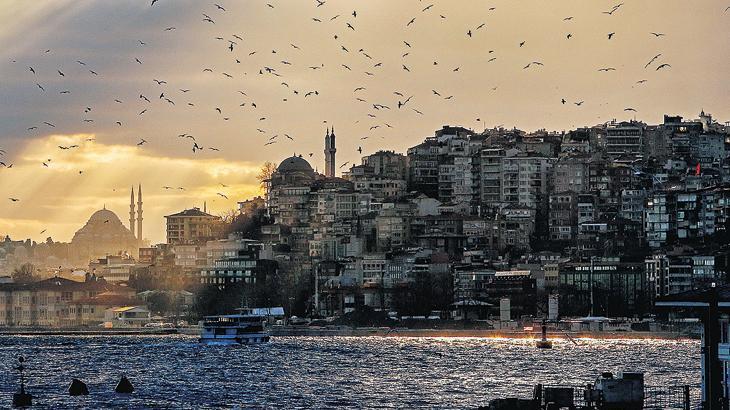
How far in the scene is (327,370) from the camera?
263 feet

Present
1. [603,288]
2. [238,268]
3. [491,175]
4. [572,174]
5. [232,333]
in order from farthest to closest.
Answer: [491,175]
[572,174]
[238,268]
[603,288]
[232,333]

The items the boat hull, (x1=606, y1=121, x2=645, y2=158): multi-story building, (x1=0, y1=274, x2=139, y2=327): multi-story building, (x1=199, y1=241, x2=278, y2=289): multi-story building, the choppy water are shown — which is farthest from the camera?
(x1=606, y1=121, x2=645, y2=158): multi-story building

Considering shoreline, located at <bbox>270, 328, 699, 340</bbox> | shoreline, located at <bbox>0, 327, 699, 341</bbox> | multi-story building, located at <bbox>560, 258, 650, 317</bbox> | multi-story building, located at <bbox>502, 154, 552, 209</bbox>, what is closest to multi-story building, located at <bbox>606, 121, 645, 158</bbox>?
multi-story building, located at <bbox>502, 154, 552, 209</bbox>

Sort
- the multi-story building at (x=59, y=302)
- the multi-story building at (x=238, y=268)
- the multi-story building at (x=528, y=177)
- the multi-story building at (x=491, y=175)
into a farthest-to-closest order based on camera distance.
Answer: the multi-story building at (x=491, y=175) < the multi-story building at (x=528, y=177) < the multi-story building at (x=59, y=302) < the multi-story building at (x=238, y=268)

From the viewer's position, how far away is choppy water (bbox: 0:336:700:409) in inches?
2398

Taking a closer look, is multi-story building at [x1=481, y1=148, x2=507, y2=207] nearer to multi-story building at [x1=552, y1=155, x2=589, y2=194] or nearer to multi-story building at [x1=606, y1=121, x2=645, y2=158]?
multi-story building at [x1=552, y1=155, x2=589, y2=194]

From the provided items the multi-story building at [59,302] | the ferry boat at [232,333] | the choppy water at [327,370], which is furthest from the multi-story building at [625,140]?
the ferry boat at [232,333]

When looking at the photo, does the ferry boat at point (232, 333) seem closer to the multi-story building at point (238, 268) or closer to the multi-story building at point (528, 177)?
the multi-story building at point (238, 268)

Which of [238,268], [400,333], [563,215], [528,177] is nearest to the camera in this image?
[400,333]

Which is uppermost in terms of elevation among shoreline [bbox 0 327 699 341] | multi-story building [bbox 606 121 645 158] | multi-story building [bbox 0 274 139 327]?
multi-story building [bbox 606 121 645 158]

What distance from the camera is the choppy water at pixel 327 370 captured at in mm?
60906

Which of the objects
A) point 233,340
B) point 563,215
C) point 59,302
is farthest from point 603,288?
point 59,302

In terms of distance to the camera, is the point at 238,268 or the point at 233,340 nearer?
the point at 233,340

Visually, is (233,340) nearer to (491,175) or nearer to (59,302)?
(59,302)
